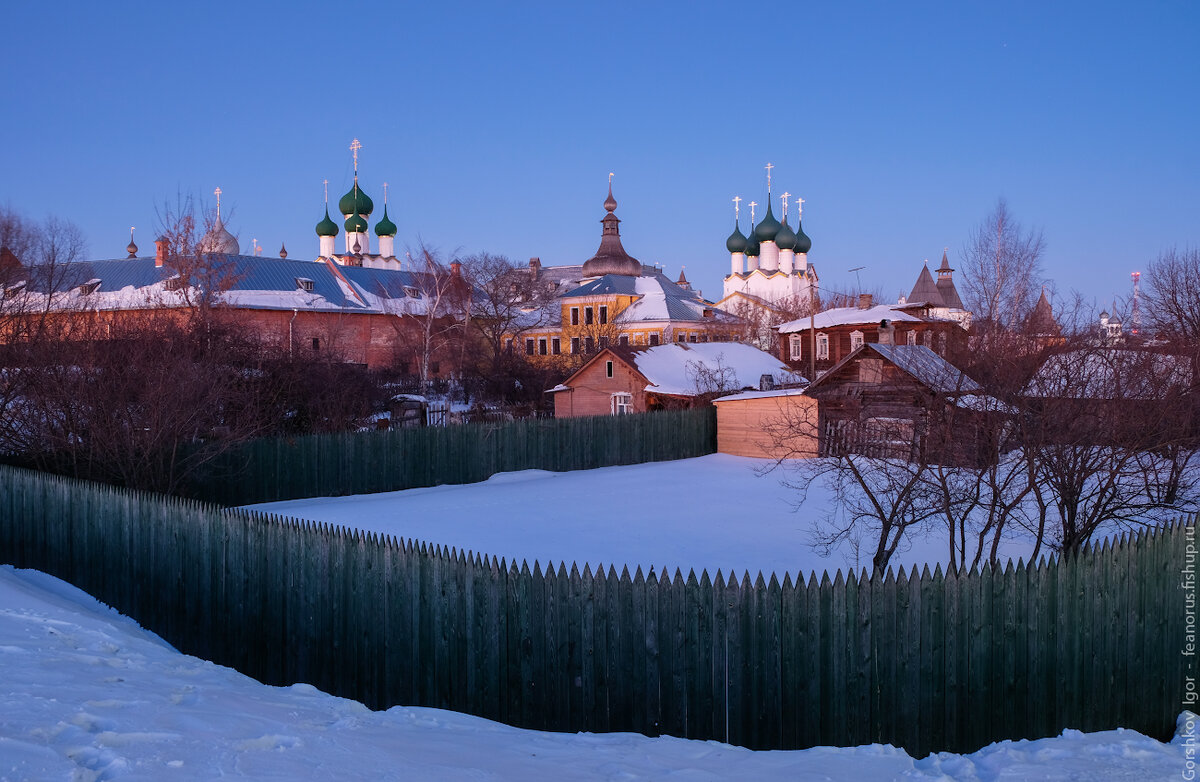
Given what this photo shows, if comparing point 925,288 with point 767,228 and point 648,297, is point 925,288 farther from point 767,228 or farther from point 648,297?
point 648,297

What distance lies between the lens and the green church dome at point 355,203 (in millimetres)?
73625

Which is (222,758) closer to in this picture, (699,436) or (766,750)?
(766,750)

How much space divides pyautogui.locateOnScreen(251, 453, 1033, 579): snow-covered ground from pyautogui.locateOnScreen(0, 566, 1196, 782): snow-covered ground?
5.15m

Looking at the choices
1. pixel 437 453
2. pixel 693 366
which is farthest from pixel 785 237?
pixel 437 453

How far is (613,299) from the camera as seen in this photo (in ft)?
208

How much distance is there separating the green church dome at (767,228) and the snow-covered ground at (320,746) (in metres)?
77.2

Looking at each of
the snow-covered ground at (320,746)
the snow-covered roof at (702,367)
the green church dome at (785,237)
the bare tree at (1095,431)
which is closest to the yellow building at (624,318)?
the green church dome at (785,237)

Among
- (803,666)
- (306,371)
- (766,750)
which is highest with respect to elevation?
(306,371)

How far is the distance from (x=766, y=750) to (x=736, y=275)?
79011 mm

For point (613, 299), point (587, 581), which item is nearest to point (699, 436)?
point (587, 581)

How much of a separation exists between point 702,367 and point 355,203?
4659 centimetres

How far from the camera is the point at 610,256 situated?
A: 71438mm

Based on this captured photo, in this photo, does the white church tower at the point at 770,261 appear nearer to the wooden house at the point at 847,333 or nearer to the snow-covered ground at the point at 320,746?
the wooden house at the point at 847,333

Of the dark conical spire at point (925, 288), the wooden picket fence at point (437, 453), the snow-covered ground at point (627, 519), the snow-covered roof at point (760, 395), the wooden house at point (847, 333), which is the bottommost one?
the snow-covered ground at point (627, 519)
